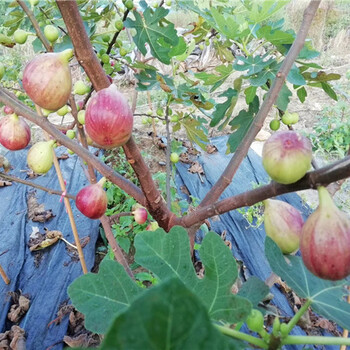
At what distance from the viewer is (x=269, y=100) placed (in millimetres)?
645

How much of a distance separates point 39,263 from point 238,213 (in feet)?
4.62

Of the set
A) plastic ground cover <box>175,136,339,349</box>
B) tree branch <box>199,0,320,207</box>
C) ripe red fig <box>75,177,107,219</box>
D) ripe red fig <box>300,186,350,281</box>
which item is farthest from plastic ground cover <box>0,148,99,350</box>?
ripe red fig <box>300,186,350,281</box>

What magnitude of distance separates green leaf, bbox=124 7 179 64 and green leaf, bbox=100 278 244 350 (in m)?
0.79

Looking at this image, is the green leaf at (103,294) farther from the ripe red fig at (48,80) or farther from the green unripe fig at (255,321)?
the ripe red fig at (48,80)

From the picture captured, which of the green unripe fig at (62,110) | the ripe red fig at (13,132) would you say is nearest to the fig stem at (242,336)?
the ripe red fig at (13,132)

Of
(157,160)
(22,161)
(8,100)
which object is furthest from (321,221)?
(22,161)

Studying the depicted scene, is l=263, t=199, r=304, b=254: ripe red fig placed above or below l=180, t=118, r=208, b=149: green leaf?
above

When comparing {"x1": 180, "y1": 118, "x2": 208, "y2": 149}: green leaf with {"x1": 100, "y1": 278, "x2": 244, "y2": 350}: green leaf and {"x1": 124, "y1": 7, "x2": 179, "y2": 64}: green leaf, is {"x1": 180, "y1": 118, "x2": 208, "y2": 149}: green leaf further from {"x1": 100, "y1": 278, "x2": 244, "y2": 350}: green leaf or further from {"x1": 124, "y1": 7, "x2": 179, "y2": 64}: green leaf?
{"x1": 100, "y1": 278, "x2": 244, "y2": 350}: green leaf

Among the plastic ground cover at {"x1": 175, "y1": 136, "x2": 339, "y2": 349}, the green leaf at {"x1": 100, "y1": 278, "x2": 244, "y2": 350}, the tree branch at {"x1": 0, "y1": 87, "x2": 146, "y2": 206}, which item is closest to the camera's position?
the green leaf at {"x1": 100, "y1": 278, "x2": 244, "y2": 350}

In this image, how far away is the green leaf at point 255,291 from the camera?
18.6 inches

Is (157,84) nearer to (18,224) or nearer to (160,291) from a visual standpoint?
(160,291)

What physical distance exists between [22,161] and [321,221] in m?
3.22

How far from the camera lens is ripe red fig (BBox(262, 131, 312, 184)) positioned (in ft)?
1.23

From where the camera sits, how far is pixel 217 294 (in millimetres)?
454
